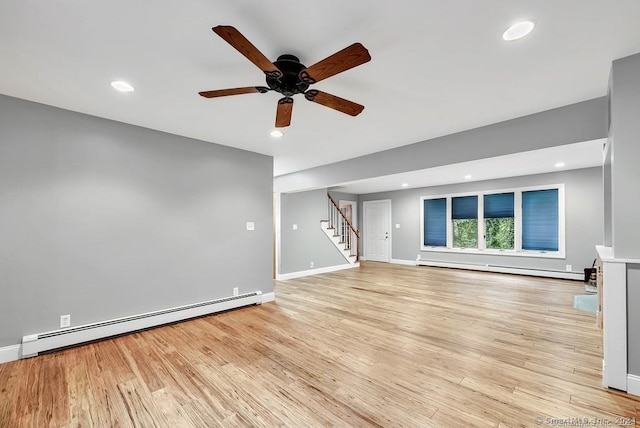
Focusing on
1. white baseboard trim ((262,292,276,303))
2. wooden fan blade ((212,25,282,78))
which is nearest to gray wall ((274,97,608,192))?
white baseboard trim ((262,292,276,303))

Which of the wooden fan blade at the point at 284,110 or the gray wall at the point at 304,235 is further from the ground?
the wooden fan blade at the point at 284,110

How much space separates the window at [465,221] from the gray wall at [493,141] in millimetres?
4412

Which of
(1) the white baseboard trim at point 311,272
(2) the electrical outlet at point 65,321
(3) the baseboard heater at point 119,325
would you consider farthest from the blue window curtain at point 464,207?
(2) the electrical outlet at point 65,321

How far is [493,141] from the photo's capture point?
11.6 ft

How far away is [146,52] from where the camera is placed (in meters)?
2.05

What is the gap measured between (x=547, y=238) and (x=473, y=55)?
6.42m

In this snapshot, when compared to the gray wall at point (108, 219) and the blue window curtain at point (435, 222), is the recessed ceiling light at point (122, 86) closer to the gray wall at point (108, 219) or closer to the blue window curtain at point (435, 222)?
the gray wall at point (108, 219)

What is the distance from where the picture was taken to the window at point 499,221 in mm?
7105

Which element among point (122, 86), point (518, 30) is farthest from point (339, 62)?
point (122, 86)

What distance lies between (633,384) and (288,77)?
139 inches

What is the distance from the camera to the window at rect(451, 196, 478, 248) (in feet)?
25.3

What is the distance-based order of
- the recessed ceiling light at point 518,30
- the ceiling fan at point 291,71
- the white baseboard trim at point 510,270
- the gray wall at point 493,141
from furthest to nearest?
the white baseboard trim at point 510,270 < the gray wall at point 493,141 < the recessed ceiling light at point 518,30 < the ceiling fan at point 291,71

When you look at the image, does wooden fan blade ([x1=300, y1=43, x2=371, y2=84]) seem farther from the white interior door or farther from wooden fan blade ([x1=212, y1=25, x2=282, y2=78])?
the white interior door

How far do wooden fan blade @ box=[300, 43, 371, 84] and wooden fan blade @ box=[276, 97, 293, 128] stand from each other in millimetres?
300
